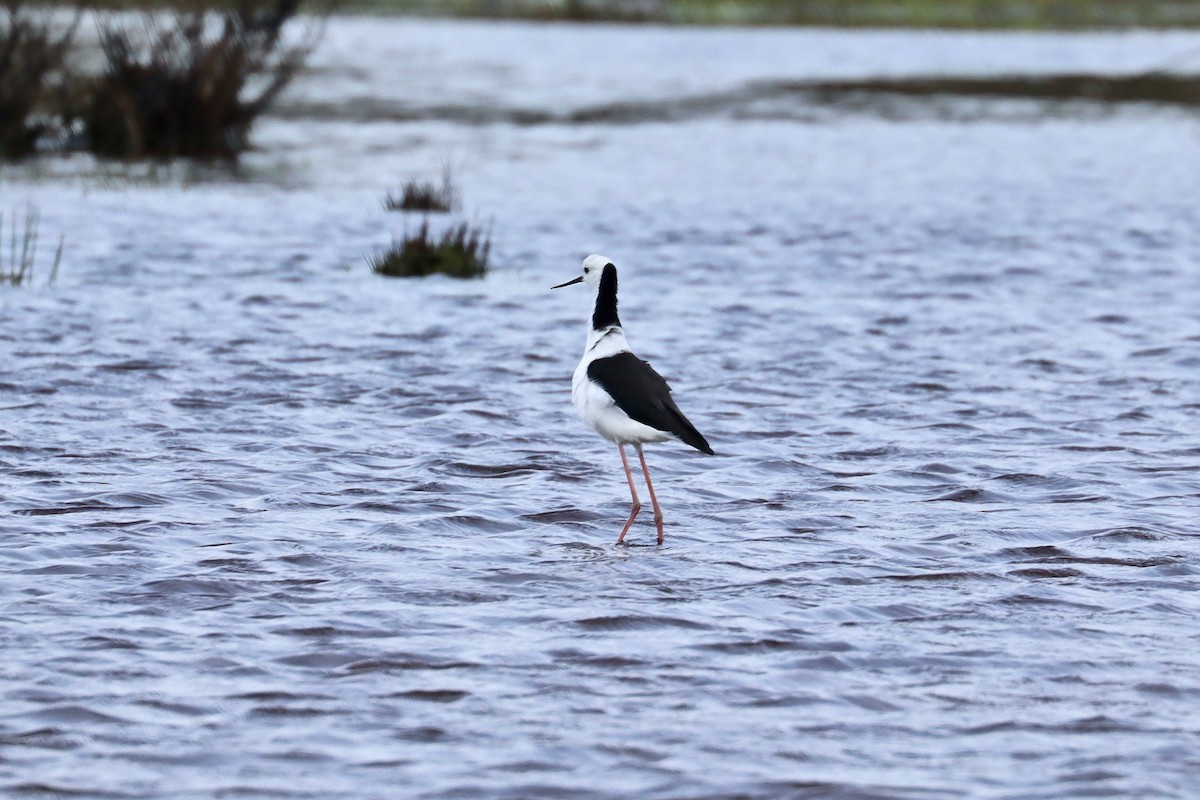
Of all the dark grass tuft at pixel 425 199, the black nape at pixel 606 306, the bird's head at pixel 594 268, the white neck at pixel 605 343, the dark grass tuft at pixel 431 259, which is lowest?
the dark grass tuft at pixel 431 259

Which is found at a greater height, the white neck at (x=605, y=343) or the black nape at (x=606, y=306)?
the black nape at (x=606, y=306)

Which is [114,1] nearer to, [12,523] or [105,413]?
[105,413]

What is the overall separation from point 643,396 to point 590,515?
111cm

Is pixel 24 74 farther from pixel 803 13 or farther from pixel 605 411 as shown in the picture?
pixel 803 13

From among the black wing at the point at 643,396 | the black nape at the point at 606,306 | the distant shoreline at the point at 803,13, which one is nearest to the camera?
the black wing at the point at 643,396

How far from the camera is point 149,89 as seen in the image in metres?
25.7

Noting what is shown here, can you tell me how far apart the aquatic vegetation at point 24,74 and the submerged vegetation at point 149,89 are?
0.05 ft

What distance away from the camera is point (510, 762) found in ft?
19.3

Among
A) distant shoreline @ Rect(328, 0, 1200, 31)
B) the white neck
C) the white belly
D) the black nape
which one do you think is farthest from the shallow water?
distant shoreline @ Rect(328, 0, 1200, 31)

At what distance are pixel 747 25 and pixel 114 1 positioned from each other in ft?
134

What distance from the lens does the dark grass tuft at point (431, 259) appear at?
57.6 feet

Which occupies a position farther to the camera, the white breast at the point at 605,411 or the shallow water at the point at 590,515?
the white breast at the point at 605,411

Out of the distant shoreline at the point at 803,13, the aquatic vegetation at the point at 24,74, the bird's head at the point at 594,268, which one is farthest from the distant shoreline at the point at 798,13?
the bird's head at the point at 594,268

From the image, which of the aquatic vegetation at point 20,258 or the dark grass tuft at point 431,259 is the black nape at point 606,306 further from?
the dark grass tuft at point 431,259
